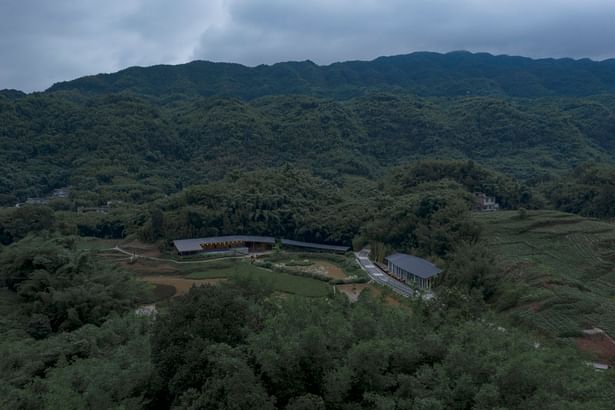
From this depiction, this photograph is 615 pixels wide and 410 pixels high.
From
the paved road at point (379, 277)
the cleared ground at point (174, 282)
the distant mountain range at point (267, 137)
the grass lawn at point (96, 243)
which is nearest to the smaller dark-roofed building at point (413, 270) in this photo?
the paved road at point (379, 277)

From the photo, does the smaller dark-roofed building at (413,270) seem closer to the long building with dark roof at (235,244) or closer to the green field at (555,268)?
the green field at (555,268)

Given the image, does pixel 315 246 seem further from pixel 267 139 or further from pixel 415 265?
pixel 267 139

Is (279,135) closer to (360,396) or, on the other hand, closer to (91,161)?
(91,161)

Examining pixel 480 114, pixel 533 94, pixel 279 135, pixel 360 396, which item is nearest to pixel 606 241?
pixel 360 396

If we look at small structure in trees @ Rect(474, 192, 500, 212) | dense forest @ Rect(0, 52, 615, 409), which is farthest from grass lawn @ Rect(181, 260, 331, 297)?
small structure in trees @ Rect(474, 192, 500, 212)

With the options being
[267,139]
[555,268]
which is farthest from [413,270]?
[267,139]

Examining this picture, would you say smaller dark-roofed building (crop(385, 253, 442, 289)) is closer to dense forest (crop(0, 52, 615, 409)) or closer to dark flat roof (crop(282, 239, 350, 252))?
dense forest (crop(0, 52, 615, 409))
